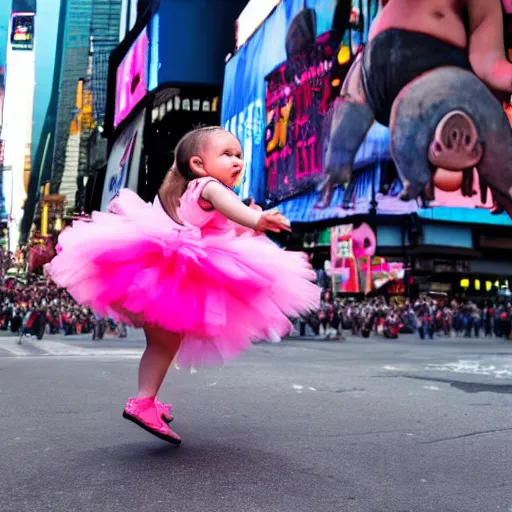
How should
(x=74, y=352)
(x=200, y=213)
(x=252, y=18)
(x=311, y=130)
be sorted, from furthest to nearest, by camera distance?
A: (x=252, y=18)
(x=311, y=130)
(x=74, y=352)
(x=200, y=213)

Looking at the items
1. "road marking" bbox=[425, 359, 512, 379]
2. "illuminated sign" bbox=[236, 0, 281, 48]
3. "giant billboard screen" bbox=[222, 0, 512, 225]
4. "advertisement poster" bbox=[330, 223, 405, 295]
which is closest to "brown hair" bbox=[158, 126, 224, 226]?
"road marking" bbox=[425, 359, 512, 379]

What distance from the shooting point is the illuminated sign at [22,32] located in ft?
576

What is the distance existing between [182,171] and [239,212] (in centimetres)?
68

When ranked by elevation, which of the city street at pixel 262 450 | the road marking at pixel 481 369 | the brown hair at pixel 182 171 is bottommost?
the city street at pixel 262 450

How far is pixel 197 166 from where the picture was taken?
399 cm

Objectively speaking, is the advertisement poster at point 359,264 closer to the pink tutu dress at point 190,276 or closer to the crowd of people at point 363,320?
the crowd of people at point 363,320

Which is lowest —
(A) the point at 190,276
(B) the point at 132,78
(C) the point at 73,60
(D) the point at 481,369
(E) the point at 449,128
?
(D) the point at 481,369

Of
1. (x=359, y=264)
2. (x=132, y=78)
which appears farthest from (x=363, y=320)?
(x=132, y=78)

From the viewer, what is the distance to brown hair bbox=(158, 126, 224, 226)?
4008 mm

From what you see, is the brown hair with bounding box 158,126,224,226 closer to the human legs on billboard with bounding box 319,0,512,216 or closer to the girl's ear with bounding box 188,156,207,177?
the girl's ear with bounding box 188,156,207,177

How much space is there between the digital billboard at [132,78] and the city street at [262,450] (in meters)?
Answer: 68.3

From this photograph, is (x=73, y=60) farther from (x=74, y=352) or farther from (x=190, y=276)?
(x=190, y=276)

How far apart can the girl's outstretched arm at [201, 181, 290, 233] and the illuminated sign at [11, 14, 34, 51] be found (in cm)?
18805

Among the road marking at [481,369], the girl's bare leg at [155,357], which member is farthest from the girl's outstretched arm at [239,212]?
the road marking at [481,369]
